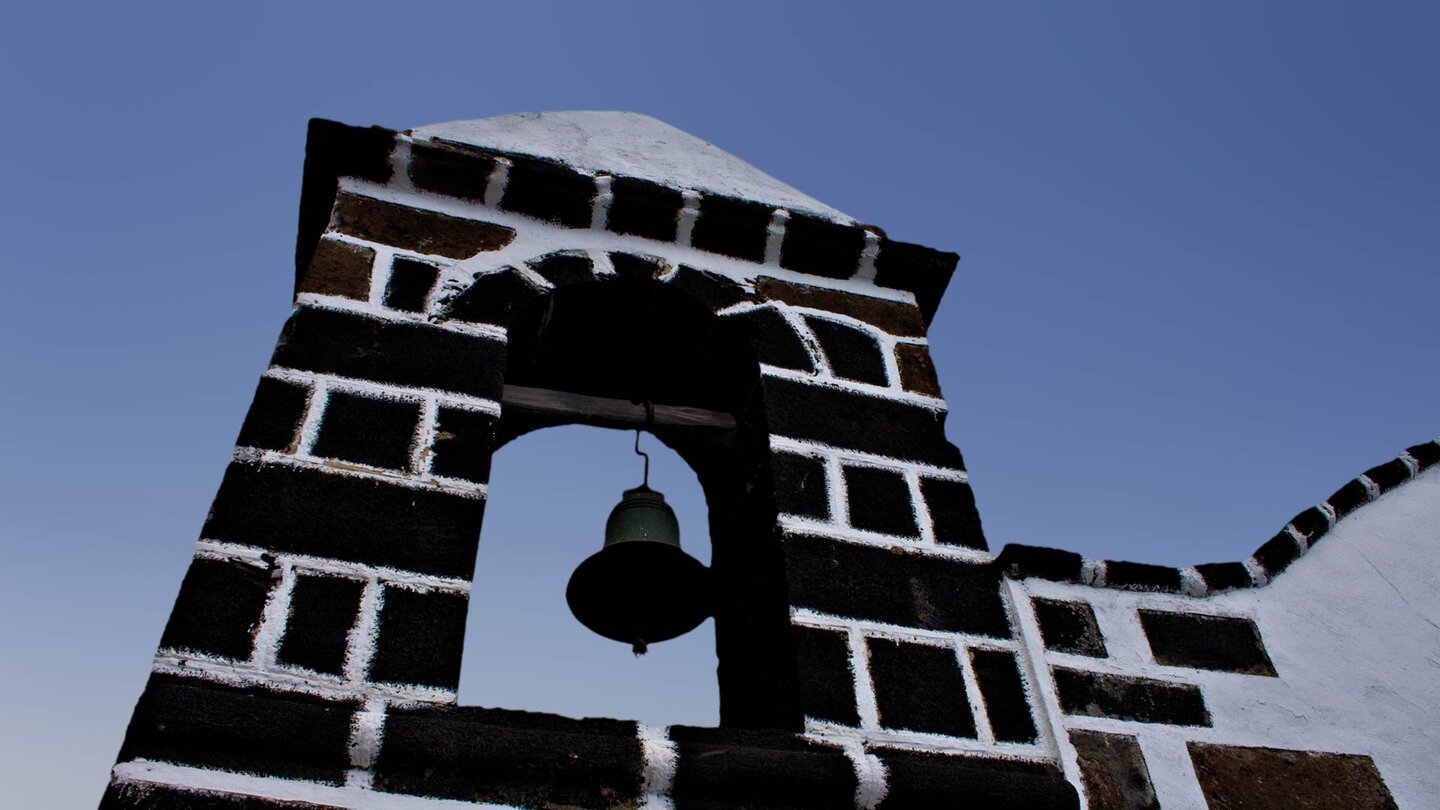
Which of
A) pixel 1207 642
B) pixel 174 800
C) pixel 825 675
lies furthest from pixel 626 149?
pixel 174 800

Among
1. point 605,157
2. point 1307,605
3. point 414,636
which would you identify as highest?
point 605,157

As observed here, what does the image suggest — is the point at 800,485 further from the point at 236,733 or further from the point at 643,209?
the point at 236,733

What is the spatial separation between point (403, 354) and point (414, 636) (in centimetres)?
82

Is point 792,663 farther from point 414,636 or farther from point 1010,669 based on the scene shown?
point 414,636

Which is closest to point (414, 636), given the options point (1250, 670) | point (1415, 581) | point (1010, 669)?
point (1010, 669)

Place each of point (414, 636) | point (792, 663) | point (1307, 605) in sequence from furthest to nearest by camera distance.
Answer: point (1307, 605) → point (792, 663) → point (414, 636)

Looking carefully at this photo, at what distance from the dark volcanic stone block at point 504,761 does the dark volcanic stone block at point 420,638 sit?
0.11 meters

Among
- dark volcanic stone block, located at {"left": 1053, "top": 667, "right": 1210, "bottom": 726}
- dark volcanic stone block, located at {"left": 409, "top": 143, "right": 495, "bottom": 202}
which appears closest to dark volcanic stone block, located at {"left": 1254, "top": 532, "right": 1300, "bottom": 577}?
dark volcanic stone block, located at {"left": 1053, "top": 667, "right": 1210, "bottom": 726}

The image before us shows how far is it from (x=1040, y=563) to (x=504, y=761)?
4.71 feet

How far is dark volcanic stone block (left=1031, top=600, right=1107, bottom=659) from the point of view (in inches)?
108

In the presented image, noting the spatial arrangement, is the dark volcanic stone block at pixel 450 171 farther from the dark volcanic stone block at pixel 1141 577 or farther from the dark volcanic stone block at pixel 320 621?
the dark volcanic stone block at pixel 1141 577

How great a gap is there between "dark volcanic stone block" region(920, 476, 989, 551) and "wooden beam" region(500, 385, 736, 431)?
699mm

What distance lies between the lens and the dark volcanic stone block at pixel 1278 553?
120 inches

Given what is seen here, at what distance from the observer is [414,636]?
7.53ft
